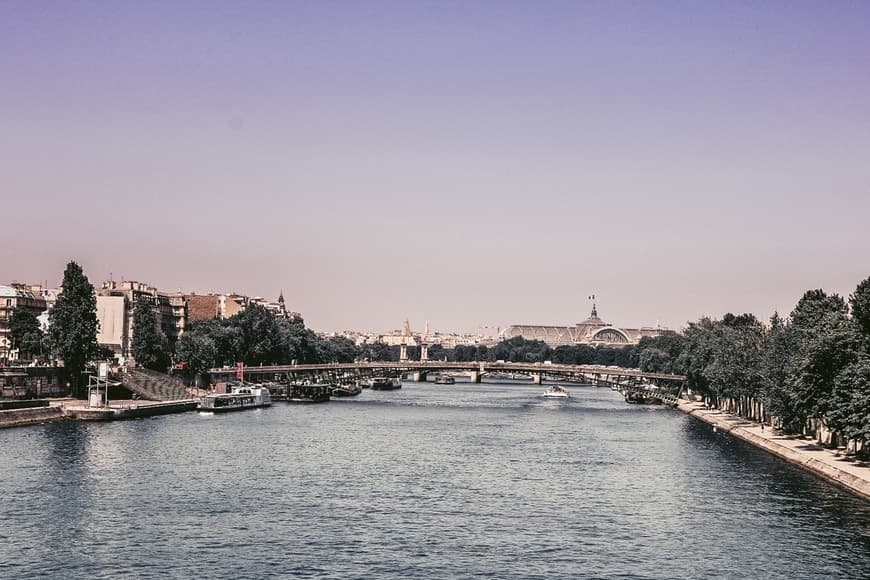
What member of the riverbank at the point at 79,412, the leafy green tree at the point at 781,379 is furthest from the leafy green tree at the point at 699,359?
the riverbank at the point at 79,412

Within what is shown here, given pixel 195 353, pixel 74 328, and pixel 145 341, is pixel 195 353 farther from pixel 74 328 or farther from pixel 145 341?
pixel 74 328

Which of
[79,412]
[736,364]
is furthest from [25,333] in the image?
[736,364]

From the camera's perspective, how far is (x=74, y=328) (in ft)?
427

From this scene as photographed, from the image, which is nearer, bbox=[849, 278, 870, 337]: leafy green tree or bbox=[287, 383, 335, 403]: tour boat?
bbox=[849, 278, 870, 337]: leafy green tree

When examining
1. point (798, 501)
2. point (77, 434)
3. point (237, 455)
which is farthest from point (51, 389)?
point (798, 501)

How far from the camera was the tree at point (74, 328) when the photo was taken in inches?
5123

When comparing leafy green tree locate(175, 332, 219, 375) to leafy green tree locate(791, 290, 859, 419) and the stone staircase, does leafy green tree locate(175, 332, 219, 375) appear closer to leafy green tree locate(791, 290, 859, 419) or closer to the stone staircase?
the stone staircase

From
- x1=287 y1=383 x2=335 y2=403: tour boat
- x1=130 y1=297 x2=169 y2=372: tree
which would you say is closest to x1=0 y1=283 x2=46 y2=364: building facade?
x1=130 y1=297 x2=169 y2=372: tree

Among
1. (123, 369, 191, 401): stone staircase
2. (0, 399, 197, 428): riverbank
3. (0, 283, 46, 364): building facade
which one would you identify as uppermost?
(0, 283, 46, 364): building facade

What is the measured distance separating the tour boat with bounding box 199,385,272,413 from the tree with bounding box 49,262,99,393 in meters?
16.1

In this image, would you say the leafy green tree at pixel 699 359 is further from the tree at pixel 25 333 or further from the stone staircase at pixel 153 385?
the tree at pixel 25 333

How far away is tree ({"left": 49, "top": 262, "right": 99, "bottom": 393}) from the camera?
130 metres

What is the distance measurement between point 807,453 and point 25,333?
120283mm

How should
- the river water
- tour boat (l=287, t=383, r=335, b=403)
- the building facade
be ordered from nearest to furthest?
the river water < tour boat (l=287, t=383, r=335, b=403) < the building facade
